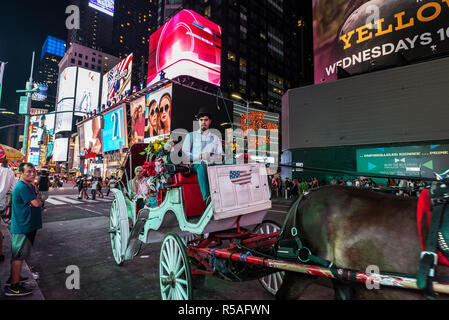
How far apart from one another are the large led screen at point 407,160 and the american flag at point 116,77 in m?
43.1

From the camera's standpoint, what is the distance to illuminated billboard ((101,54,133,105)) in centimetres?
4244

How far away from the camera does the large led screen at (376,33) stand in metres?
9.91

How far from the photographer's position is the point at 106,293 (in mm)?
3318

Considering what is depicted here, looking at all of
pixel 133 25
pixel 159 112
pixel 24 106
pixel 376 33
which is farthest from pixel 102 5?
pixel 376 33

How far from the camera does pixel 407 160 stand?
48.0 feet

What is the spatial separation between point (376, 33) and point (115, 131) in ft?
126

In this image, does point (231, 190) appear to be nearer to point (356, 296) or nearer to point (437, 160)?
point (356, 296)

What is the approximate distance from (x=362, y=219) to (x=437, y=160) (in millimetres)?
16504

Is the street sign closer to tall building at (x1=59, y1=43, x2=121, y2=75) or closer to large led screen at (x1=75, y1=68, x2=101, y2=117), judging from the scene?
large led screen at (x1=75, y1=68, x2=101, y2=117)

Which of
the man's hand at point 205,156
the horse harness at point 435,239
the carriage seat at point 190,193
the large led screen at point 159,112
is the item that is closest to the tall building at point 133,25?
the large led screen at point 159,112

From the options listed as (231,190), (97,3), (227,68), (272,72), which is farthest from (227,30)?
(97,3)

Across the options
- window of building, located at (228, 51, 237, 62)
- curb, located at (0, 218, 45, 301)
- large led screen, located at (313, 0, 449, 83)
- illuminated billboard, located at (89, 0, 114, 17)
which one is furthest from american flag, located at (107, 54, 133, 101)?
illuminated billboard, located at (89, 0, 114, 17)

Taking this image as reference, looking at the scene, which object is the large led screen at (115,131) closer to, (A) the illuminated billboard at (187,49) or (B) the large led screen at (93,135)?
(B) the large led screen at (93,135)

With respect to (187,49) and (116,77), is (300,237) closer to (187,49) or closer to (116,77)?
(187,49)
